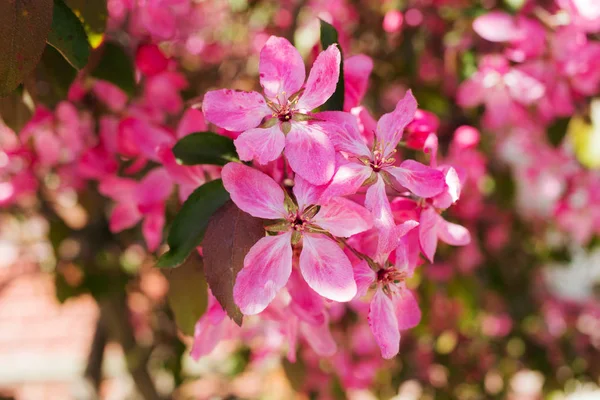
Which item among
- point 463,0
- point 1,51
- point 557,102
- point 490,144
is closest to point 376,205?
point 1,51

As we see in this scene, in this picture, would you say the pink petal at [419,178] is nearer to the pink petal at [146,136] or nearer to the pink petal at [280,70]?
the pink petal at [280,70]

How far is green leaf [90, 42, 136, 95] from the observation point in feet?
2.65

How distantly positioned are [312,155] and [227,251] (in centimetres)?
11

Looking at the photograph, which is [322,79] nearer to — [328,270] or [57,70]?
[328,270]

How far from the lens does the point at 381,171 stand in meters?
0.54

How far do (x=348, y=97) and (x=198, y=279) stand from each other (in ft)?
0.88

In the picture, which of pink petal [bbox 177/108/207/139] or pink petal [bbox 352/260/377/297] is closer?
pink petal [bbox 352/260/377/297]

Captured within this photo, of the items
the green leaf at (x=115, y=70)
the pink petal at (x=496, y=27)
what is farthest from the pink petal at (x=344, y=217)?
the pink petal at (x=496, y=27)

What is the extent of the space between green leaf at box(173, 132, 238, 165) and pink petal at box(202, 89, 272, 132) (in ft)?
0.19

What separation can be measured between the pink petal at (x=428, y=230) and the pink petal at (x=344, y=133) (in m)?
0.09

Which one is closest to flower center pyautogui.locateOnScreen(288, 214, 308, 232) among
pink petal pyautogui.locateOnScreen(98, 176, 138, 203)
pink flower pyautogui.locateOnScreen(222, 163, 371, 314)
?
pink flower pyautogui.locateOnScreen(222, 163, 371, 314)

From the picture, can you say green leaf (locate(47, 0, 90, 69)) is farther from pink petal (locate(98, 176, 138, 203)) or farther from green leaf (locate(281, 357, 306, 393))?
green leaf (locate(281, 357, 306, 393))

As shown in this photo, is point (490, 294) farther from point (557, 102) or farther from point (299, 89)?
point (299, 89)

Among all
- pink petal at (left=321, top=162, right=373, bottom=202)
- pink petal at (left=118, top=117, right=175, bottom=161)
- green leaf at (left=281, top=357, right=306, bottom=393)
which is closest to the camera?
pink petal at (left=321, top=162, right=373, bottom=202)
